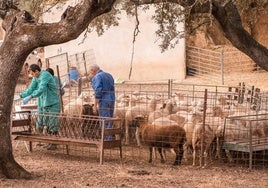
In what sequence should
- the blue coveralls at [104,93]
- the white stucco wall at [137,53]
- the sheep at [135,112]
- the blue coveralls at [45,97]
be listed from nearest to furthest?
the blue coveralls at [45,97] < the blue coveralls at [104,93] < the sheep at [135,112] < the white stucco wall at [137,53]

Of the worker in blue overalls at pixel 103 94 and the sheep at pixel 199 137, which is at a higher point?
the worker in blue overalls at pixel 103 94

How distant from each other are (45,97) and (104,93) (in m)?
1.26

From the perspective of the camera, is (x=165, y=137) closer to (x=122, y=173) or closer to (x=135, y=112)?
(x=122, y=173)

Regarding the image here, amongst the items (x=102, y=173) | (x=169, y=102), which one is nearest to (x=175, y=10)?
(x=169, y=102)

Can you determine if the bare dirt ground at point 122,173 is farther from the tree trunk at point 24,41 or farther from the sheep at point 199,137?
the tree trunk at point 24,41

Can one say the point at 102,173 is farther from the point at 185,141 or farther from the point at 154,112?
the point at 154,112

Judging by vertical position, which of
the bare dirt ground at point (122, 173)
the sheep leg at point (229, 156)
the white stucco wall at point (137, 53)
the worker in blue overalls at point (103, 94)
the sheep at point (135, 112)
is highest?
the white stucco wall at point (137, 53)

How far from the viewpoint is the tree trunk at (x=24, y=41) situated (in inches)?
380

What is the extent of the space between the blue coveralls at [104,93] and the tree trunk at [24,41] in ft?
12.8

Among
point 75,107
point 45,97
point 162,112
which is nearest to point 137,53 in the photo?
point 75,107

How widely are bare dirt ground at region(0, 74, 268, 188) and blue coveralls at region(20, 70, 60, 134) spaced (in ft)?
2.19

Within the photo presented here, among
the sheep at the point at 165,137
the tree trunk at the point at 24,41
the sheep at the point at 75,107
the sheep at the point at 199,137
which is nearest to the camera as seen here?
the tree trunk at the point at 24,41

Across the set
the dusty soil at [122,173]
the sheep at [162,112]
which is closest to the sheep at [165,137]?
the dusty soil at [122,173]

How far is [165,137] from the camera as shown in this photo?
1266 cm
